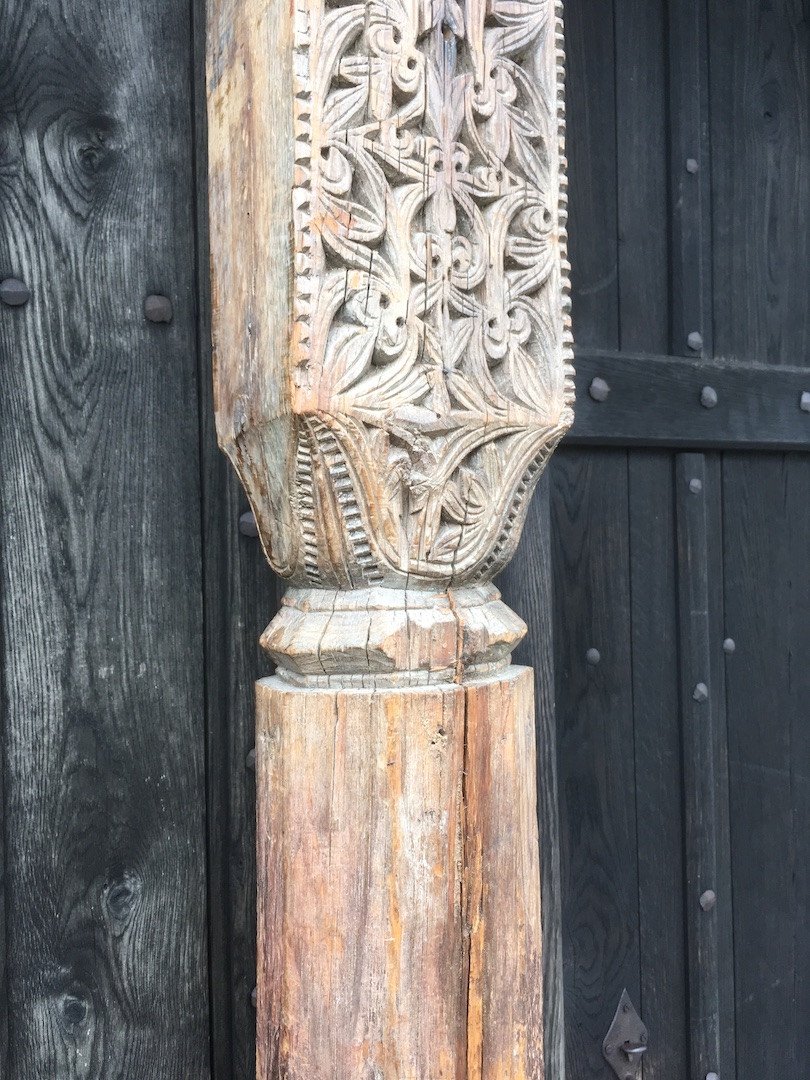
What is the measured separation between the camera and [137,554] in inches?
40.0

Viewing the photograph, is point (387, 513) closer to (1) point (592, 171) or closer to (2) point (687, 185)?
(1) point (592, 171)

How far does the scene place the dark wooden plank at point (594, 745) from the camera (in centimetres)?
128

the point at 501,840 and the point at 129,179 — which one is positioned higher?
the point at 129,179

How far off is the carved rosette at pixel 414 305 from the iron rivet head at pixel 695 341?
56 cm

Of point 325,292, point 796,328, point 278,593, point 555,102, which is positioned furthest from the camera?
point 796,328

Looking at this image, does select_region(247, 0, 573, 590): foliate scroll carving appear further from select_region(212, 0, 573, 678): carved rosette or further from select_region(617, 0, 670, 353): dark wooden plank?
select_region(617, 0, 670, 353): dark wooden plank

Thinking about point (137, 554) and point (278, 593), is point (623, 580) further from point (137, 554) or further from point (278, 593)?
point (137, 554)

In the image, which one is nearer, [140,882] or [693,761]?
[140,882]

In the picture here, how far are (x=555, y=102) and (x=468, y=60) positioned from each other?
98 millimetres

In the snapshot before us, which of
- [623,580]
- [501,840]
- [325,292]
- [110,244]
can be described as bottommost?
[501,840]

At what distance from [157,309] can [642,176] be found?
736 mm

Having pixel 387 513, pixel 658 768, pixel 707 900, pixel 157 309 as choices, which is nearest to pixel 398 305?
pixel 387 513

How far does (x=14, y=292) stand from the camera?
966 millimetres

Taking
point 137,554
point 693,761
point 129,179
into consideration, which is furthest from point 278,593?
point 693,761
